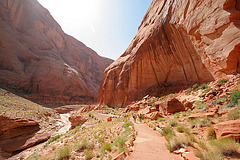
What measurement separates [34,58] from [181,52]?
173 feet

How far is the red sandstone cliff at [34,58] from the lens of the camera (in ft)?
116

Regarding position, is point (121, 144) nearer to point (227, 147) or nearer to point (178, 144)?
point (178, 144)

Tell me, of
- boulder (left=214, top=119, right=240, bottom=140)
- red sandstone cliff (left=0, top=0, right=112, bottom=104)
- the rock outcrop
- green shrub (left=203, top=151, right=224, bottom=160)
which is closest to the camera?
green shrub (left=203, top=151, right=224, bottom=160)

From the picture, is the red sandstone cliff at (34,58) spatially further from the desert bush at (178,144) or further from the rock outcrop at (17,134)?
the desert bush at (178,144)

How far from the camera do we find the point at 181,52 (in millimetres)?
14359

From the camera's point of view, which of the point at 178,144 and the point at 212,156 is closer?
the point at 212,156

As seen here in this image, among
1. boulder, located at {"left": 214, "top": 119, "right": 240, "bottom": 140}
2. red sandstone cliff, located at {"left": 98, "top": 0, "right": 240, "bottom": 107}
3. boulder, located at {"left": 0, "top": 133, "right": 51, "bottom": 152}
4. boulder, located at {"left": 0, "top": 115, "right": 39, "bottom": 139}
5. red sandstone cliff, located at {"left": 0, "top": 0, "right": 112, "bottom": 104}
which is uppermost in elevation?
red sandstone cliff, located at {"left": 0, "top": 0, "right": 112, "bottom": 104}

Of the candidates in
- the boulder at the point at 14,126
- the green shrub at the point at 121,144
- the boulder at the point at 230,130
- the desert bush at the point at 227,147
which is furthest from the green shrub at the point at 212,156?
the boulder at the point at 14,126

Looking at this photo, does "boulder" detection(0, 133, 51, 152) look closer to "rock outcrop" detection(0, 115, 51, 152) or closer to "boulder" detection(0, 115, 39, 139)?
"rock outcrop" detection(0, 115, 51, 152)

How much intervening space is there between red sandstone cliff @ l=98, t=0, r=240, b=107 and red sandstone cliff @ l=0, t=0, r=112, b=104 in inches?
1082

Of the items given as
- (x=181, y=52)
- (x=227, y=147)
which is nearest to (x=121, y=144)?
(x=227, y=147)

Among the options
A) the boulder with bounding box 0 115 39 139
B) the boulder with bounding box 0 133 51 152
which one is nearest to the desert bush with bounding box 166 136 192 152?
the boulder with bounding box 0 133 51 152

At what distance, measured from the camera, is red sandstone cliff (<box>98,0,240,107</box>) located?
8.27 m

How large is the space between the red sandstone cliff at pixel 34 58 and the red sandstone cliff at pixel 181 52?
27490mm
